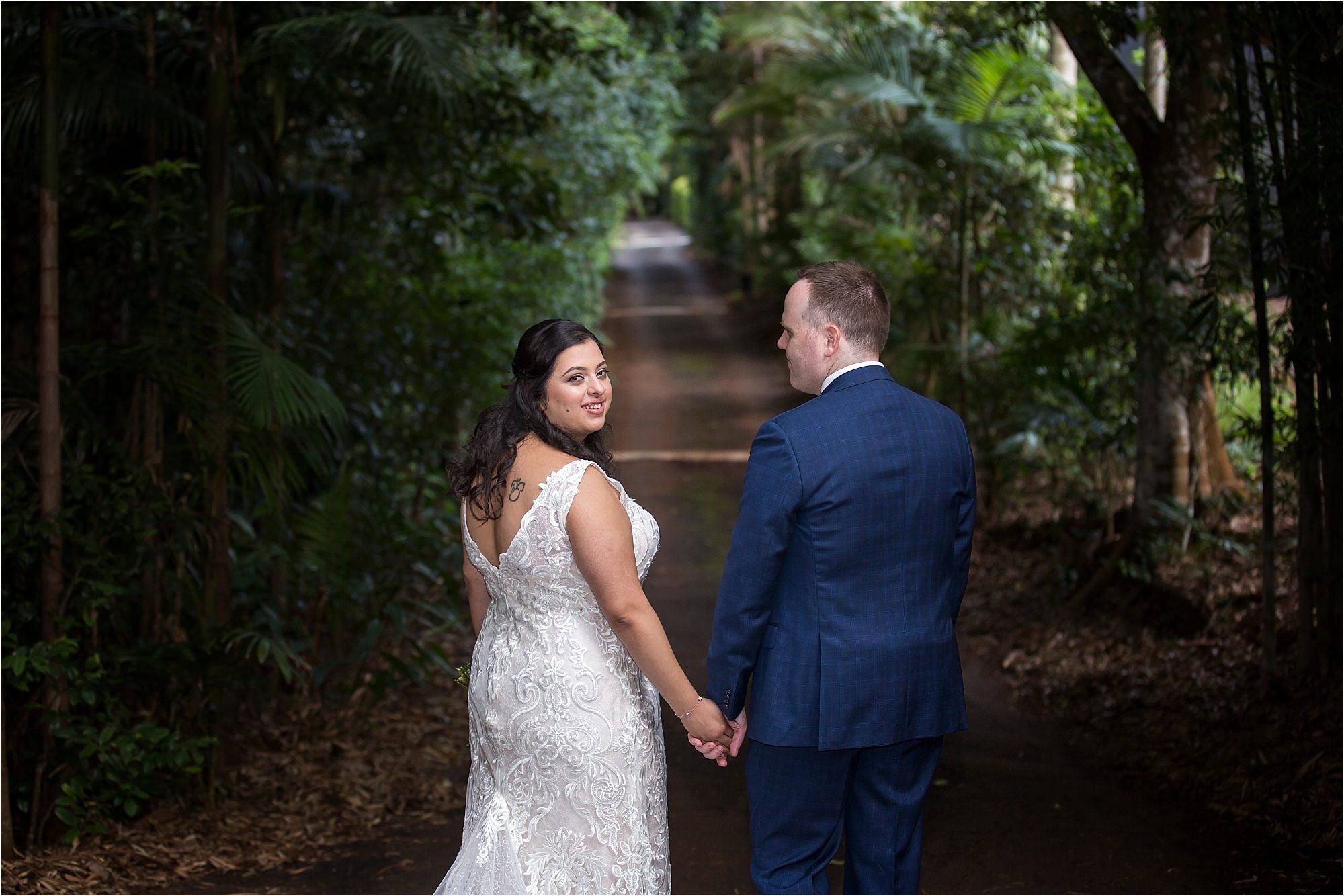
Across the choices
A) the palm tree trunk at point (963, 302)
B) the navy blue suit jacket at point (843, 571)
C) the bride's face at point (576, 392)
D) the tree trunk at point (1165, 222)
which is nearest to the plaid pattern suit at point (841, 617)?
the navy blue suit jacket at point (843, 571)

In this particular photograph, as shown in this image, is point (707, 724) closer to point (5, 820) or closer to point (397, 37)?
point (5, 820)

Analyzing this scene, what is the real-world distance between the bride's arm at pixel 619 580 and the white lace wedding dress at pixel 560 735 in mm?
48

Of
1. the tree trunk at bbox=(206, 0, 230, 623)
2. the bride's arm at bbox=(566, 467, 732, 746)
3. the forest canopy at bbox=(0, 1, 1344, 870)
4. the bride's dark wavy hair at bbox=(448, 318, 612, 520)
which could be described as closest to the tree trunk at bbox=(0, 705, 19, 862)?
the forest canopy at bbox=(0, 1, 1344, 870)

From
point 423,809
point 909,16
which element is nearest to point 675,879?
point 423,809

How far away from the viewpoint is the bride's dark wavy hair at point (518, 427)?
3133 mm

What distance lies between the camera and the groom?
9.82ft

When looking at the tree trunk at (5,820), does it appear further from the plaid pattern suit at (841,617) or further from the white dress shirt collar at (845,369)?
the white dress shirt collar at (845,369)

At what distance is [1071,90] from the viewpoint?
423 inches

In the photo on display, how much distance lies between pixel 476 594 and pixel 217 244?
95.4 inches

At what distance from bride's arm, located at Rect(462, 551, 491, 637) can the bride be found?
19 cm

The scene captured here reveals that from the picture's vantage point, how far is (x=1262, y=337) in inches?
214

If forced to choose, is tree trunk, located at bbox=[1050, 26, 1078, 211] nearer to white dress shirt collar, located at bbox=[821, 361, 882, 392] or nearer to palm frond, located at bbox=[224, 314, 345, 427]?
palm frond, located at bbox=[224, 314, 345, 427]

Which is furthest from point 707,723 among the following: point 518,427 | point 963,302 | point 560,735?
point 963,302

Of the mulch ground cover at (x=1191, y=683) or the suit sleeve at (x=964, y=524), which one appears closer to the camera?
the suit sleeve at (x=964, y=524)
